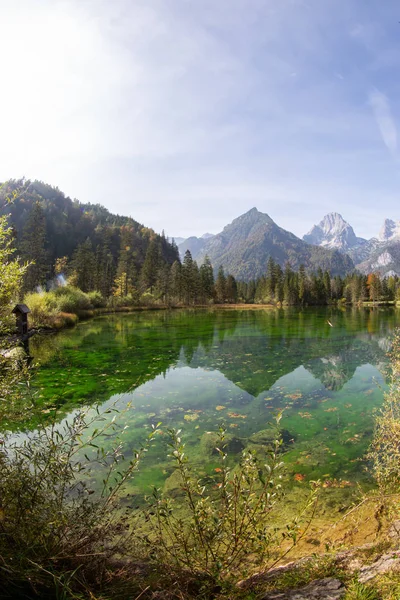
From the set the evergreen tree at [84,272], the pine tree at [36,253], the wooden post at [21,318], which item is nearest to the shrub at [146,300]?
the evergreen tree at [84,272]

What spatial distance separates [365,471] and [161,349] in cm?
1859

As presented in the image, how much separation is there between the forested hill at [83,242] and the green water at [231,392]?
58.0 meters

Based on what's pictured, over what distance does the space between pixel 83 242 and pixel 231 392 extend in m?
141

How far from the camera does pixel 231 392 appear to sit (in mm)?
14508

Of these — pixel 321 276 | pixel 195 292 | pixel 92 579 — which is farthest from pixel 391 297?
pixel 92 579

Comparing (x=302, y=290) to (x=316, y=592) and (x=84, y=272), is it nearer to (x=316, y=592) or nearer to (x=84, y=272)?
(x=84, y=272)

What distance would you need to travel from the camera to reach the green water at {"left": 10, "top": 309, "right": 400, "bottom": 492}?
28.8 feet

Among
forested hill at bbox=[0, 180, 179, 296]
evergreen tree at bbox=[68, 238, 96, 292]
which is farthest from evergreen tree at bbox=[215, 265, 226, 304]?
evergreen tree at bbox=[68, 238, 96, 292]

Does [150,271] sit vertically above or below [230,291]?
above

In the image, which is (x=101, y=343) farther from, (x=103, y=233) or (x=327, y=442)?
(x=103, y=233)

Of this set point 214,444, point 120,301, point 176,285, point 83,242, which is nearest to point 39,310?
point 214,444

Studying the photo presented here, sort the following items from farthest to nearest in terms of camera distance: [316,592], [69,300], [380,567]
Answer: [69,300], [380,567], [316,592]

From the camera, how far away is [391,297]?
11856 centimetres

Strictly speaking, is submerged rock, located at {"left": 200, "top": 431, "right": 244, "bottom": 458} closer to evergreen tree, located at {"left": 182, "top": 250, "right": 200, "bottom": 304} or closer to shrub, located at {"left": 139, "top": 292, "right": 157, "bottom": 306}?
shrub, located at {"left": 139, "top": 292, "right": 157, "bottom": 306}
